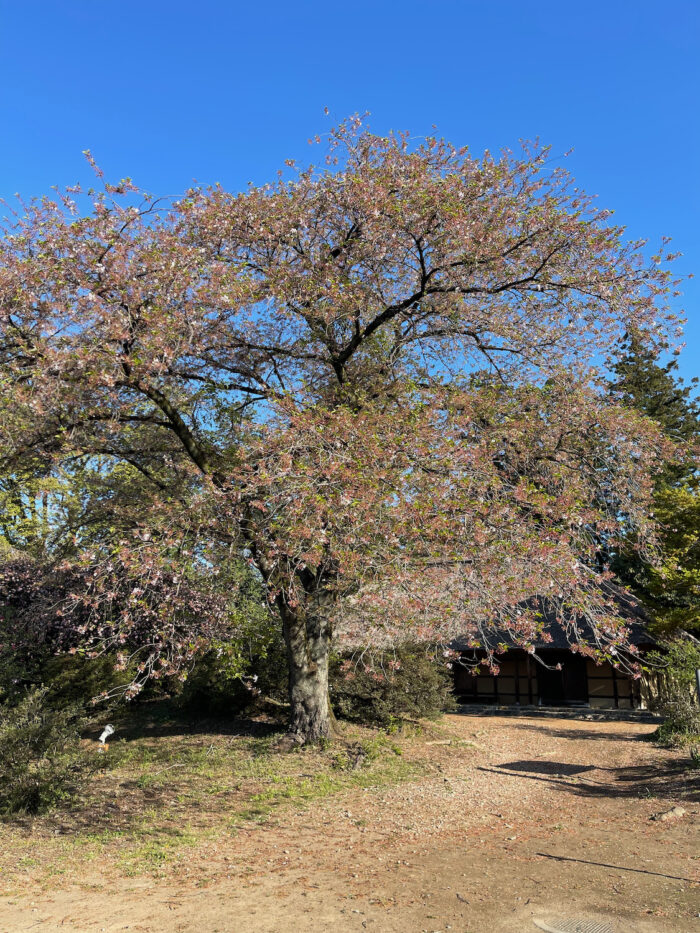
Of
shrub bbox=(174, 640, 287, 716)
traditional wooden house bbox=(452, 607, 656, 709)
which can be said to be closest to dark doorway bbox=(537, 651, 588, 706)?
traditional wooden house bbox=(452, 607, 656, 709)

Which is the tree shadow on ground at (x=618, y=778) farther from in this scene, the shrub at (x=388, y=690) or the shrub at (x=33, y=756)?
the shrub at (x=33, y=756)

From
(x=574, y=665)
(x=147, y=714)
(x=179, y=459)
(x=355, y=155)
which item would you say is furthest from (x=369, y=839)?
(x=574, y=665)

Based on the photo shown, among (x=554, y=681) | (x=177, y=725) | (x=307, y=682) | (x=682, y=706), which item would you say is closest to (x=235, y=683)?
(x=177, y=725)

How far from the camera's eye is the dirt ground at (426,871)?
18.6 feet

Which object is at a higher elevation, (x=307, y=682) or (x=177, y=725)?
(x=307, y=682)

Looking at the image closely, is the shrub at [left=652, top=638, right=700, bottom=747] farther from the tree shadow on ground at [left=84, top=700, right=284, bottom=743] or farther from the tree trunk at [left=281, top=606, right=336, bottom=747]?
the tree shadow on ground at [left=84, top=700, right=284, bottom=743]

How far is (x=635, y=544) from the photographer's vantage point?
12023 mm

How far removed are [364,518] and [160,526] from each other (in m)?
3.27

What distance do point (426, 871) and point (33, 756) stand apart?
17.3 feet

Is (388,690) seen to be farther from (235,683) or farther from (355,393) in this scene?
(355,393)

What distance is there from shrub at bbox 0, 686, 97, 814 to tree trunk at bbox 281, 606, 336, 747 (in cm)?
455

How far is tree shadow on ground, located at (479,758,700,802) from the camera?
10.7m

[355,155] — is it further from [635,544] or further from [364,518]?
[635,544]

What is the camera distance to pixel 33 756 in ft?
28.4
